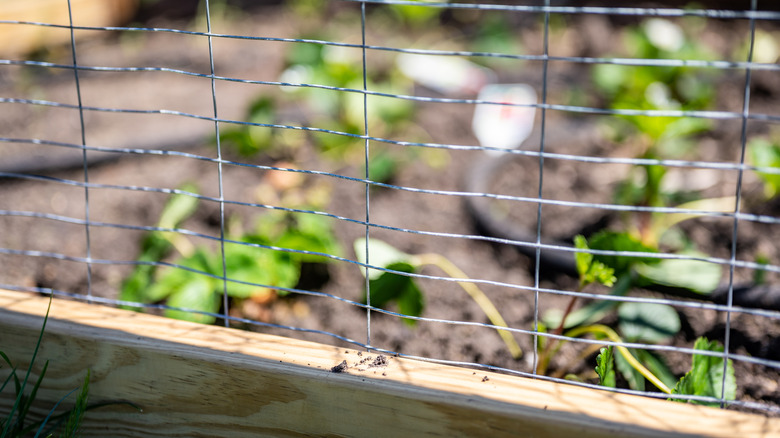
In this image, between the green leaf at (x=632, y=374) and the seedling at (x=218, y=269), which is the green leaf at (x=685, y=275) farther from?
the seedling at (x=218, y=269)

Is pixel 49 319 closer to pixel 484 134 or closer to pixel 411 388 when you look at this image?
pixel 411 388

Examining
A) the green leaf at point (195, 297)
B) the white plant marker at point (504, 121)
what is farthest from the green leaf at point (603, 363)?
the white plant marker at point (504, 121)

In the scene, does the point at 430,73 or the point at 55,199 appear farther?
the point at 430,73

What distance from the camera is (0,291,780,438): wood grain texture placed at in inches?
30.0

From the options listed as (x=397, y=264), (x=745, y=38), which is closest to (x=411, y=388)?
(x=397, y=264)

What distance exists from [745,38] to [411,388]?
9.42 feet

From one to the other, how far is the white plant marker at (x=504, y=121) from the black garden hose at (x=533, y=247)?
0.12 meters

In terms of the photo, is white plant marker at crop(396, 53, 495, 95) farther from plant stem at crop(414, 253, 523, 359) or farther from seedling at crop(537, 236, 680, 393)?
seedling at crop(537, 236, 680, 393)

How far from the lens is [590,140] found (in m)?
2.17

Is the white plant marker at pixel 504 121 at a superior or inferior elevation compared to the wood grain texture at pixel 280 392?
superior

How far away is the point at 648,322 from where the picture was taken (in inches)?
42.0

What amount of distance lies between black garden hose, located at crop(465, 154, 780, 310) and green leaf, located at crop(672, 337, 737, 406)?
27 cm

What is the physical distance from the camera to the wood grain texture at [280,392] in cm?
76

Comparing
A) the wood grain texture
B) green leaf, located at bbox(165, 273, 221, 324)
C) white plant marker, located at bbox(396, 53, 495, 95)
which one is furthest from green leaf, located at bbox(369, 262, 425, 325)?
white plant marker, located at bbox(396, 53, 495, 95)
